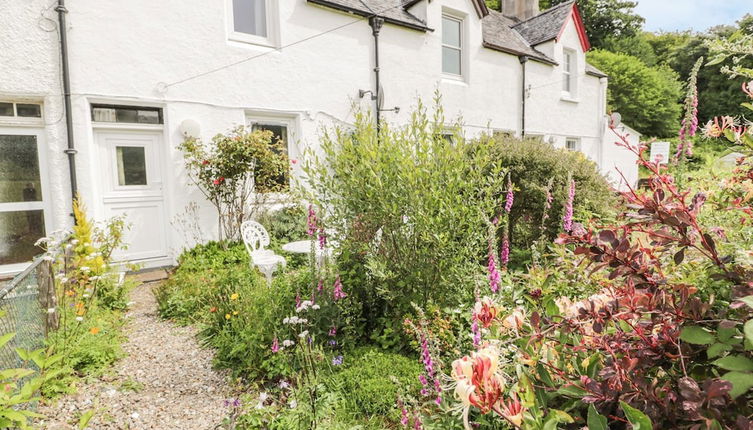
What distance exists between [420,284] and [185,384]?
2.14m

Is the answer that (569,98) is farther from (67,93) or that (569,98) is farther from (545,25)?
(67,93)

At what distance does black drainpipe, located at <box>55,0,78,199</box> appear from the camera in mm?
5828

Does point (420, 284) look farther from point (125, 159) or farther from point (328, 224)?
point (125, 159)

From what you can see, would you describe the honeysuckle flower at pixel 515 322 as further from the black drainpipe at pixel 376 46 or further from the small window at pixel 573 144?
the small window at pixel 573 144

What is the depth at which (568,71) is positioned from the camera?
14.1 meters

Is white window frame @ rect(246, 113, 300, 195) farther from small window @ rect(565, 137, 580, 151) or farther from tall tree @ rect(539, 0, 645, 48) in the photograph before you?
tall tree @ rect(539, 0, 645, 48)

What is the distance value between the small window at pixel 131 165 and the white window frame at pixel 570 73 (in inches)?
506

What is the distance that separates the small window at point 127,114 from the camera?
649 centimetres

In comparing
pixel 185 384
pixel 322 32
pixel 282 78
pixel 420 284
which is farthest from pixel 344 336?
pixel 322 32

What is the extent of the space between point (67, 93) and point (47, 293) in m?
3.69

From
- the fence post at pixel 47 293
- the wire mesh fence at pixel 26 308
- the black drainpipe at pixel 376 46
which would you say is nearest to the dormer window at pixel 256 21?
the black drainpipe at pixel 376 46

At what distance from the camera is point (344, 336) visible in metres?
3.61

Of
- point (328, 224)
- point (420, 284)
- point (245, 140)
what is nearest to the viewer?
point (420, 284)

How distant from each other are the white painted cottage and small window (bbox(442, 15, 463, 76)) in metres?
0.48
